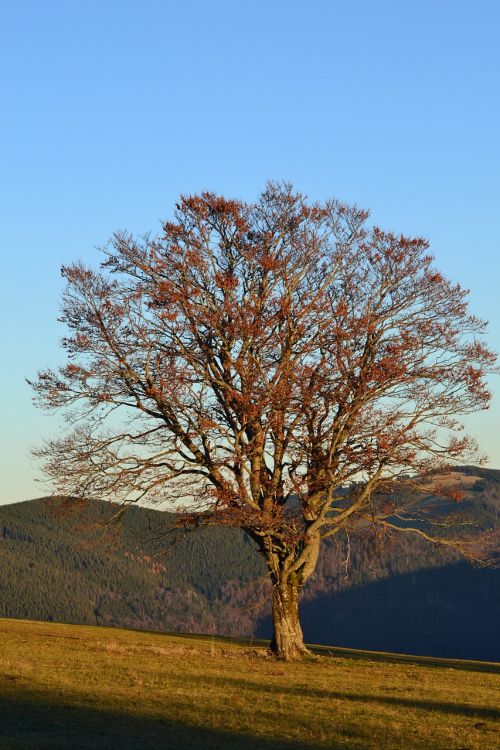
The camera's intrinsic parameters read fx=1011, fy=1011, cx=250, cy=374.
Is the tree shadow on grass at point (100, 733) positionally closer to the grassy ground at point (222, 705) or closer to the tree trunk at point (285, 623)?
the grassy ground at point (222, 705)

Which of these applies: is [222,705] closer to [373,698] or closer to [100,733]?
[100,733]

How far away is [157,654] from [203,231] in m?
14.5

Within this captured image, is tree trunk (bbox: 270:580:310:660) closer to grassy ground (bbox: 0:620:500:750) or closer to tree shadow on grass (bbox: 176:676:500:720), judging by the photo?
grassy ground (bbox: 0:620:500:750)

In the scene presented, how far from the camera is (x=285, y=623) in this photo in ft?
116

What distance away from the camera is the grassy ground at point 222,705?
17.3m

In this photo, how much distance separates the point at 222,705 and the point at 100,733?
4.10 meters

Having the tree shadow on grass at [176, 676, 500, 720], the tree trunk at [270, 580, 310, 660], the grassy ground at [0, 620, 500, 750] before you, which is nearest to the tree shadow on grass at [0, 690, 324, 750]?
the grassy ground at [0, 620, 500, 750]

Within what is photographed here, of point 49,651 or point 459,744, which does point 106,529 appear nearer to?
point 49,651

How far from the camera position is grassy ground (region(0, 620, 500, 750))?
17312 millimetres

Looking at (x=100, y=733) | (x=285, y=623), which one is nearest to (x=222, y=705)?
(x=100, y=733)

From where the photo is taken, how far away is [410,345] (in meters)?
35.0

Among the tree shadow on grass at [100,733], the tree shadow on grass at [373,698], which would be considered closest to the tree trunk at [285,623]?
the tree shadow on grass at [373,698]

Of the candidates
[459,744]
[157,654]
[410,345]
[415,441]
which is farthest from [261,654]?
[459,744]

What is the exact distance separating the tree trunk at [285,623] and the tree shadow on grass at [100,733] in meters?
16.1
